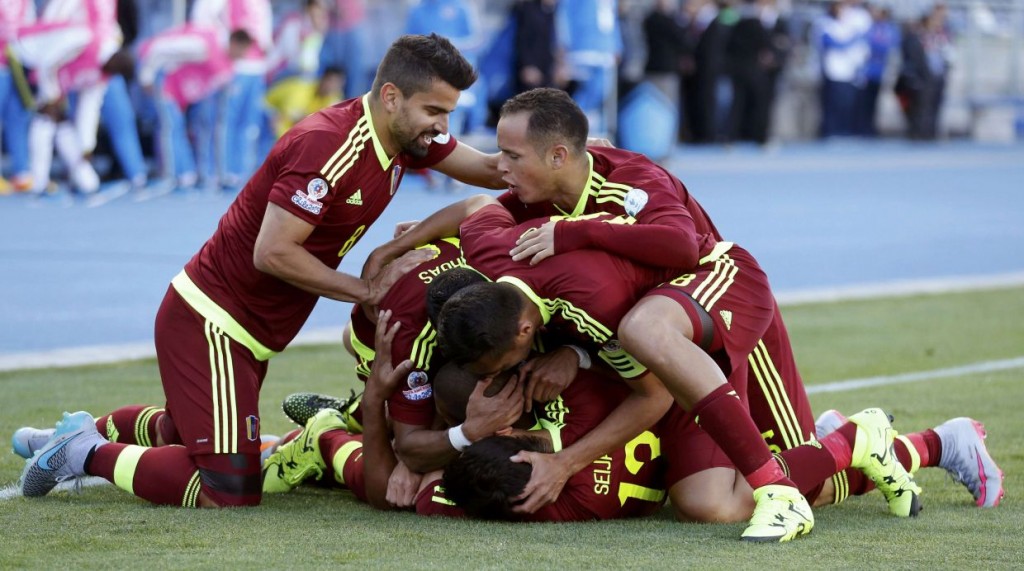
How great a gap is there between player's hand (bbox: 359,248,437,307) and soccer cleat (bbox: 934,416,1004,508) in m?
2.08

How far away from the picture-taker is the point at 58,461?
5633mm

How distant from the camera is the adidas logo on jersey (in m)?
5.24

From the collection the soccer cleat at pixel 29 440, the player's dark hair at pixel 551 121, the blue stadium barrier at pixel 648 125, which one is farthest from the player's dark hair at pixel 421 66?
the blue stadium barrier at pixel 648 125

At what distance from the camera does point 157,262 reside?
12453 mm

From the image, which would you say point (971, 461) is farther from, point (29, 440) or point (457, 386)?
point (29, 440)

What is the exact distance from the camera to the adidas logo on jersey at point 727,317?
5.24 meters

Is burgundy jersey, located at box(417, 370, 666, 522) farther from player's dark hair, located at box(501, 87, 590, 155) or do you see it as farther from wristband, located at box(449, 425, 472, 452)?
player's dark hair, located at box(501, 87, 590, 155)

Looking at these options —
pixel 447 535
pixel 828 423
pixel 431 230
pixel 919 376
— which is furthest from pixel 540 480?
pixel 919 376

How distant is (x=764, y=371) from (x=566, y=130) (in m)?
1.16

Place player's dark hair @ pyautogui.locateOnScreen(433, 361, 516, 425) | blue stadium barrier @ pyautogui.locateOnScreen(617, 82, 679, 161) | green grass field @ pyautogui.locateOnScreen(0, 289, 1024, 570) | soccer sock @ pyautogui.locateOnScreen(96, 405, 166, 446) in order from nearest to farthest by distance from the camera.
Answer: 1. green grass field @ pyautogui.locateOnScreen(0, 289, 1024, 570)
2. player's dark hair @ pyautogui.locateOnScreen(433, 361, 516, 425)
3. soccer sock @ pyautogui.locateOnScreen(96, 405, 166, 446)
4. blue stadium barrier @ pyautogui.locateOnScreen(617, 82, 679, 161)

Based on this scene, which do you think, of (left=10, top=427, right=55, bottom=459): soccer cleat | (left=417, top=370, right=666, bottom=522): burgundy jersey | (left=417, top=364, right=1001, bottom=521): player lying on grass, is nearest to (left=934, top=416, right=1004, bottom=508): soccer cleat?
(left=417, top=364, right=1001, bottom=521): player lying on grass

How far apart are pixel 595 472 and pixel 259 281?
5.02 ft

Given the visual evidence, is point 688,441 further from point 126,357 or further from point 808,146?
point 808,146

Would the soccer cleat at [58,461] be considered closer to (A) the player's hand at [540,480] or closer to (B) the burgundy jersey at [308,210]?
(B) the burgundy jersey at [308,210]
